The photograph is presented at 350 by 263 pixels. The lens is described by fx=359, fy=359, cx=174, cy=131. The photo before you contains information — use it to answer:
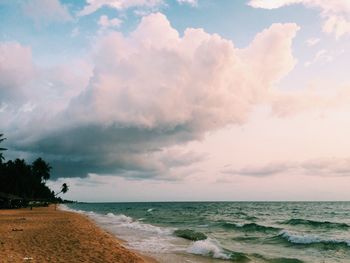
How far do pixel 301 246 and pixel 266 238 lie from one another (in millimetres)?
5402

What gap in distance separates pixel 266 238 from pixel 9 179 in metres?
69.1

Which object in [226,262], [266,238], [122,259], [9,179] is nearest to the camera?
[122,259]

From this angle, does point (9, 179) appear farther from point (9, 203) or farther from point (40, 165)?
point (40, 165)

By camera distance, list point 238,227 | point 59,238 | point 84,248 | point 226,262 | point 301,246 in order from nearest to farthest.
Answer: point 84,248 → point 226,262 → point 59,238 → point 301,246 → point 238,227

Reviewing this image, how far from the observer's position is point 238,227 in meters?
43.7

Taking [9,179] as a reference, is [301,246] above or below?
below

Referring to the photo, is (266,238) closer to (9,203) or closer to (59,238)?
(59,238)

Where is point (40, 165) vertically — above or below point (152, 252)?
above

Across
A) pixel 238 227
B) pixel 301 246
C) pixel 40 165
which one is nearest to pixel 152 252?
pixel 301 246

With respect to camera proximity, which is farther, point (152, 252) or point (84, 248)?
point (152, 252)

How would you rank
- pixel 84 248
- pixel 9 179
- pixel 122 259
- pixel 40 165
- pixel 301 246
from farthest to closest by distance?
pixel 40 165 < pixel 9 179 < pixel 301 246 < pixel 84 248 < pixel 122 259

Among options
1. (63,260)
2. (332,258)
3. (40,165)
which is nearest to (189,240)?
(332,258)

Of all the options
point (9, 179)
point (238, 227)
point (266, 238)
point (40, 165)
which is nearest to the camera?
point (266, 238)

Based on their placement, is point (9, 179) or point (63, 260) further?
point (9, 179)
